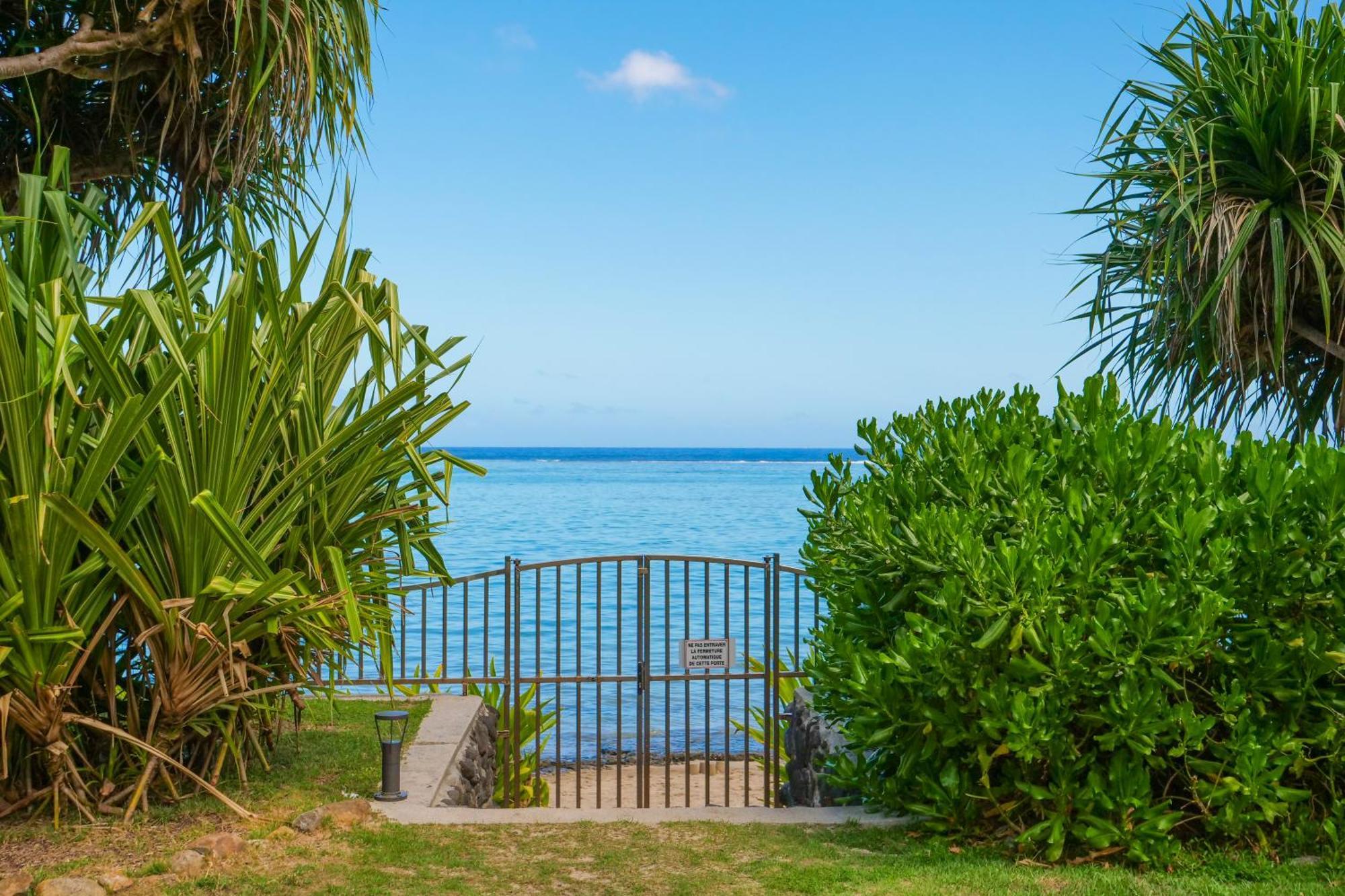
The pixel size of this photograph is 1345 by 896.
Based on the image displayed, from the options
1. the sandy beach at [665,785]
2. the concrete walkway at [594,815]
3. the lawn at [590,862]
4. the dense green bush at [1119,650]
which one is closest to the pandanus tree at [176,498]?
the lawn at [590,862]

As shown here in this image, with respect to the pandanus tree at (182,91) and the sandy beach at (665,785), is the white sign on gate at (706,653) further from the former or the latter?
the pandanus tree at (182,91)

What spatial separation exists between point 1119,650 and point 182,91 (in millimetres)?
5770

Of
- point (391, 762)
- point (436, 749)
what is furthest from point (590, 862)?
point (436, 749)

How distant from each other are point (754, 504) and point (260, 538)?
38399 millimetres

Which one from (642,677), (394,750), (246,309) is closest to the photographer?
(246,309)

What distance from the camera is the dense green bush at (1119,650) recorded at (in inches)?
141

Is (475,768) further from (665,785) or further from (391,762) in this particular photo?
(665,785)

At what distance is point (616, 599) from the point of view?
11969 mm

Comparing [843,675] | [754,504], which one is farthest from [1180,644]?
[754,504]

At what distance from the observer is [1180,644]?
354cm

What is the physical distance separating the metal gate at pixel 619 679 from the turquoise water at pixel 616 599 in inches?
2.0

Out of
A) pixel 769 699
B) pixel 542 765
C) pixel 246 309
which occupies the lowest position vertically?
pixel 542 765

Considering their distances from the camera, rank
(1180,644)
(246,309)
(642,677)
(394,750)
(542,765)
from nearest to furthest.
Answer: (1180,644) → (246,309) → (394,750) → (642,677) → (542,765)

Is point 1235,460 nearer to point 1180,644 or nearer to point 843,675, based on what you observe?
point 1180,644
